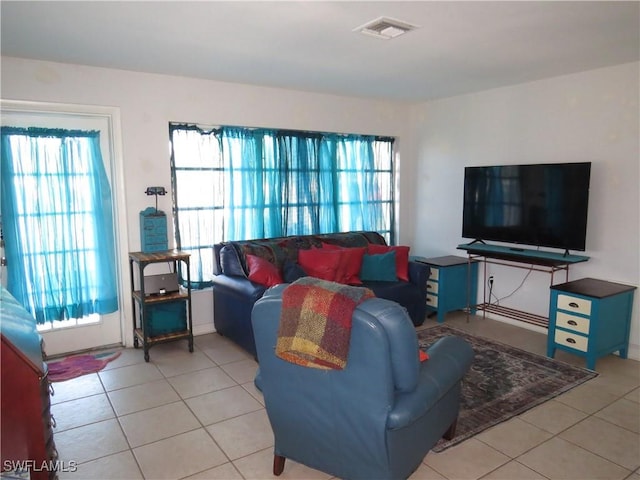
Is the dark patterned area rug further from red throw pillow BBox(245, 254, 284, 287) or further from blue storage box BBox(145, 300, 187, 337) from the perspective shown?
blue storage box BBox(145, 300, 187, 337)

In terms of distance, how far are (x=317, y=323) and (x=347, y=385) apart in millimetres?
309

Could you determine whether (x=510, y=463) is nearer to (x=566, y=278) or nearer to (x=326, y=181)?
(x=566, y=278)

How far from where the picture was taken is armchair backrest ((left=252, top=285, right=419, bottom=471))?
186cm

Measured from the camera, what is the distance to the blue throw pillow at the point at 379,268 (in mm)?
4629

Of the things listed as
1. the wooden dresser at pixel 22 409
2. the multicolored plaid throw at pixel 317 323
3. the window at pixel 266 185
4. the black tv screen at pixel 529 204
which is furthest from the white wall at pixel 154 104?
the multicolored plaid throw at pixel 317 323

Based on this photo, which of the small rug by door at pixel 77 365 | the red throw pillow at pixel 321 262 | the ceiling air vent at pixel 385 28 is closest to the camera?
the ceiling air vent at pixel 385 28

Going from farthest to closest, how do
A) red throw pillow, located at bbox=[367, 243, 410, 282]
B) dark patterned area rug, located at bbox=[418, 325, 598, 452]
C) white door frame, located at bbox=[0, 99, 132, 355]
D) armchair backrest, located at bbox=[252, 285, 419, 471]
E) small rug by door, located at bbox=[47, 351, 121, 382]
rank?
1. red throw pillow, located at bbox=[367, 243, 410, 282]
2. white door frame, located at bbox=[0, 99, 132, 355]
3. small rug by door, located at bbox=[47, 351, 121, 382]
4. dark patterned area rug, located at bbox=[418, 325, 598, 452]
5. armchair backrest, located at bbox=[252, 285, 419, 471]

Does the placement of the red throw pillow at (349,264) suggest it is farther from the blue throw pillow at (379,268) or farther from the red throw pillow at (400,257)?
the red throw pillow at (400,257)

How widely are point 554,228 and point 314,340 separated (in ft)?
10.5

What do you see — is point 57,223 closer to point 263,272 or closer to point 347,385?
point 263,272

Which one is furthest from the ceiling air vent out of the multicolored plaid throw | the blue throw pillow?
the blue throw pillow

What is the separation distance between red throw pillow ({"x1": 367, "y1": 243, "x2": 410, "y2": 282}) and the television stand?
0.62m

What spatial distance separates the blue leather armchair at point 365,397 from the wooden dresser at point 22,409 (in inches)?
36.2

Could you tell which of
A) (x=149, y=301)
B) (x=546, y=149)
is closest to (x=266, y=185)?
(x=149, y=301)
